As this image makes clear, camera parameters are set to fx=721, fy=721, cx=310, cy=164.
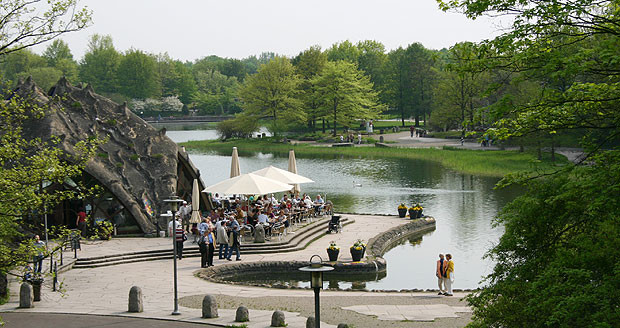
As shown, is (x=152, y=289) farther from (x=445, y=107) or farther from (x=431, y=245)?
(x=445, y=107)

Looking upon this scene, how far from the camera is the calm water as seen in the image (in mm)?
27591

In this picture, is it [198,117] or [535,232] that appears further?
[198,117]

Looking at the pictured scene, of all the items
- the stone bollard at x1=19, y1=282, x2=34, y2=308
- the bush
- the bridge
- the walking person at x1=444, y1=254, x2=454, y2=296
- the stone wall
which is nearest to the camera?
the stone bollard at x1=19, y1=282, x2=34, y2=308

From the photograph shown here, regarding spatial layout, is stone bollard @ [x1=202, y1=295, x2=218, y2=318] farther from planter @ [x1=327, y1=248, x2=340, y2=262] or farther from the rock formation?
the rock formation

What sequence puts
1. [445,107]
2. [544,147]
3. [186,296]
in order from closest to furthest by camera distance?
[186,296]
[544,147]
[445,107]

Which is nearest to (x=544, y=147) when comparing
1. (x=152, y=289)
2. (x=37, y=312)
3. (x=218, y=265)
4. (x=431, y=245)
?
(x=431, y=245)

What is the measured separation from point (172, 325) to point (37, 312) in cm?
389

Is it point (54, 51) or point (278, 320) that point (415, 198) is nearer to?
point (278, 320)

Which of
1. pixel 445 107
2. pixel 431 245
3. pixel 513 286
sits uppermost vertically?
pixel 445 107

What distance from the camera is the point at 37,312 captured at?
18.8m

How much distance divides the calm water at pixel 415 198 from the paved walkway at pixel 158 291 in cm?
309

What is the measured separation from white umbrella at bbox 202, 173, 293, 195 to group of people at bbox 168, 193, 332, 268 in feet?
2.57

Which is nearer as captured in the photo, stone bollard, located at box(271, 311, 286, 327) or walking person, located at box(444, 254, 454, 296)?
stone bollard, located at box(271, 311, 286, 327)

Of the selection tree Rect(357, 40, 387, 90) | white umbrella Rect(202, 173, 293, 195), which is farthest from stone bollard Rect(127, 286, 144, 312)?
tree Rect(357, 40, 387, 90)
